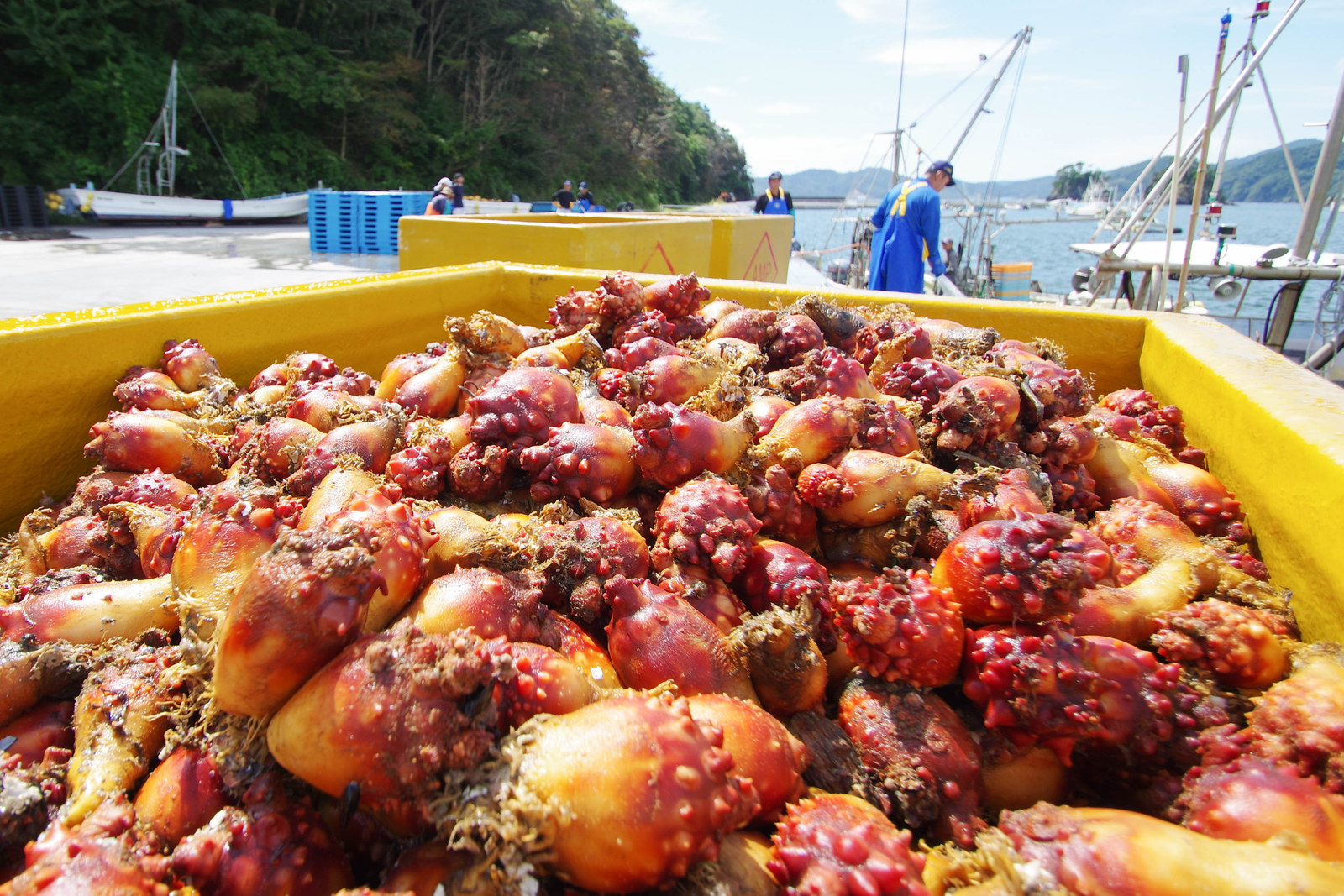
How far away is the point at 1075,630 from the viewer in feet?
5.88

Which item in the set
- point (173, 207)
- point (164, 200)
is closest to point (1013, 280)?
point (173, 207)

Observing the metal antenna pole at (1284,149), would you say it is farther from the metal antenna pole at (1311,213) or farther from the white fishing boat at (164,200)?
the white fishing boat at (164,200)

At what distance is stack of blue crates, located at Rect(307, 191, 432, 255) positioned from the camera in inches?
625

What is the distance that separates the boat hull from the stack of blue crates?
8.12 metres

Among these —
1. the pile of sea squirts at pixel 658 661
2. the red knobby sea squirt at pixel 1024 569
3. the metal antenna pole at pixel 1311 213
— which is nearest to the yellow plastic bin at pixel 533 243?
the pile of sea squirts at pixel 658 661

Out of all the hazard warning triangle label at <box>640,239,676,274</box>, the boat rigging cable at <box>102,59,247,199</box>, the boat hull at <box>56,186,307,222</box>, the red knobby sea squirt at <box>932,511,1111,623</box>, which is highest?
the boat rigging cable at <box>102,59,247,199</box>

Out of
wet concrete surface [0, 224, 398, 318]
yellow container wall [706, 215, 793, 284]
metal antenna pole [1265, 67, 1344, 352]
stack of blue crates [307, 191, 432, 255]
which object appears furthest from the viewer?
stack of blue crates [307, 191, 432, 255]

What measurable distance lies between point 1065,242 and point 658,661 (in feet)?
367

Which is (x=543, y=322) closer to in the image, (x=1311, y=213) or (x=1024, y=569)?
(x=1024, y=569)

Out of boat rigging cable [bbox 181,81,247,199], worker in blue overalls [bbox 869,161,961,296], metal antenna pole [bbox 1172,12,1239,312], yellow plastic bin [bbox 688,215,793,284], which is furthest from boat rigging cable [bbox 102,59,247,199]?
metal antenna pole [bbox 1172,12,1239,312]

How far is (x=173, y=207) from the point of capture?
2094 cm

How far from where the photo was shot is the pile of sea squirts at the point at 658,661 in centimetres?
127

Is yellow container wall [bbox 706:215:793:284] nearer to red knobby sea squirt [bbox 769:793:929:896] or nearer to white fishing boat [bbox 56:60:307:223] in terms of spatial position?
red knobby sea squirt [bbox 769:793:929:896]

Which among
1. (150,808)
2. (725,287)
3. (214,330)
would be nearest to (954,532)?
(150,808)
